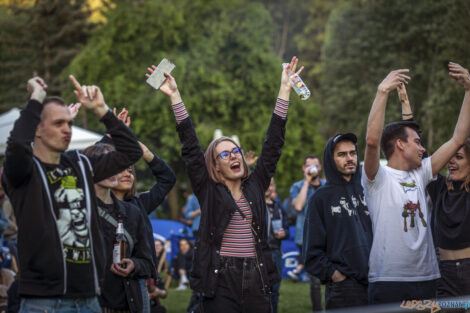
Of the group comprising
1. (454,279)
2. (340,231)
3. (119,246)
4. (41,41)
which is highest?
(41,41)

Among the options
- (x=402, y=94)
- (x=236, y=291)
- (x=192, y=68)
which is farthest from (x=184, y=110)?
(x=192, y=68)

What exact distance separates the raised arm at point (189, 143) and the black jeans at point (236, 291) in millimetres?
711

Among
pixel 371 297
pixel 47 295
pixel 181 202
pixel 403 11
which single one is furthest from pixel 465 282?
pixel 181 202

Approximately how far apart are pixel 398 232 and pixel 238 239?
1.33 meters

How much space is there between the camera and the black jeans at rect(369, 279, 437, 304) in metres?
5.14

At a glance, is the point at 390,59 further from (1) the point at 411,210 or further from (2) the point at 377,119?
(2) the point at 377,119

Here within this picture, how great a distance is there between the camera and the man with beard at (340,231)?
18.0 feet

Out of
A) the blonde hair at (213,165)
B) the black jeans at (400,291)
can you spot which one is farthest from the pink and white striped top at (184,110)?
the black jeans at (400,291)

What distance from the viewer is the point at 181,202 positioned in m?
35.2

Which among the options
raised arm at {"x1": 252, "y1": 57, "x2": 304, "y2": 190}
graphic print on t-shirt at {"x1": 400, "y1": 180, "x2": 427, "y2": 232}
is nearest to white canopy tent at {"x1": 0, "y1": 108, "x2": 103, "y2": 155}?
raised arm at {"x1": 252, "y1": 57, "x2": 304, "y2": 190}

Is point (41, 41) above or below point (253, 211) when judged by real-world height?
above

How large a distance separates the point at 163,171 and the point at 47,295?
239cm

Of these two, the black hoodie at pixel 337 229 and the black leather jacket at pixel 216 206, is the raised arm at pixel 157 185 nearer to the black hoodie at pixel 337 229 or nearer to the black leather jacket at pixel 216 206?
the black leather jacket at pixel 216 206

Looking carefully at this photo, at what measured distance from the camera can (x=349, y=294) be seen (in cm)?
547
